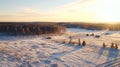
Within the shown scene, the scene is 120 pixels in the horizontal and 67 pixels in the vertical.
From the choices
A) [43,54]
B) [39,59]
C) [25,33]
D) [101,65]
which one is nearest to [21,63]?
[39,59]

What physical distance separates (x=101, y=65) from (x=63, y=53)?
4.09 meters

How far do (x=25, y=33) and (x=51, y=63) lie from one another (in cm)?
1707

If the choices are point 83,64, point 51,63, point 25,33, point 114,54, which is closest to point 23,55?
point 51,63

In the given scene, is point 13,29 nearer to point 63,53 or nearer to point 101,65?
point 63,53

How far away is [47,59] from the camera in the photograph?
14.1 metres

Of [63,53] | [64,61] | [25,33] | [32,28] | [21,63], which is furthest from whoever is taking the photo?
[32,28]

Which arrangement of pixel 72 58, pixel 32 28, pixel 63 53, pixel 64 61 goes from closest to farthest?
pixel 64 61
pixel 72 58
pixel 63 53
pixel 32 28

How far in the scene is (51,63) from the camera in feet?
43.3

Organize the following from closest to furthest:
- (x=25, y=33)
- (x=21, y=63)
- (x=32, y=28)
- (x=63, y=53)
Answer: (x=21, y=63) < (x=63, y=53) < (x=25, y=33) < (x=32, y=28)

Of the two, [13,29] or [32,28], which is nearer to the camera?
[13,29]

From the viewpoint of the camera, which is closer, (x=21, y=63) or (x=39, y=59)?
(x=21, y=63)

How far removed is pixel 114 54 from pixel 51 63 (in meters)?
6.91

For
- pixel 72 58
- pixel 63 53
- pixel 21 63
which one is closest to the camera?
pixel 21 63

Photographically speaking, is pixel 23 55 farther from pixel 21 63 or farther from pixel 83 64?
pixel 83 64
